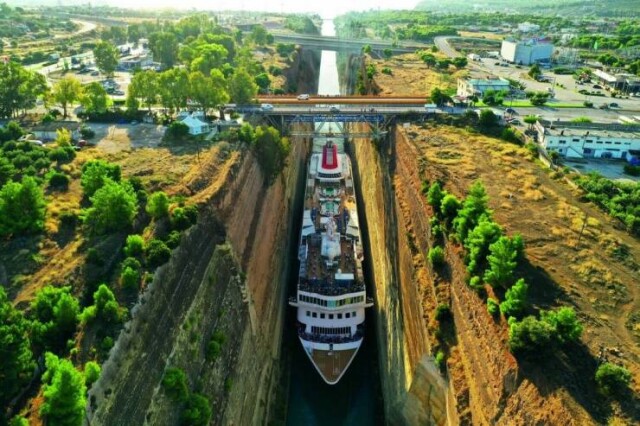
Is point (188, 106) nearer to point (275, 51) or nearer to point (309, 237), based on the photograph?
point (309, 237)

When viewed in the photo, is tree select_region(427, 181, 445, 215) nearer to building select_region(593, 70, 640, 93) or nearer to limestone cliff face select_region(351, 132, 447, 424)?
limestone cliff face select_region(351, 132, 447, 424)

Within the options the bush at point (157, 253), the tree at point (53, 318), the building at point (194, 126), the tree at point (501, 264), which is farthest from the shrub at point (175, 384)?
the building at point (194, 126)

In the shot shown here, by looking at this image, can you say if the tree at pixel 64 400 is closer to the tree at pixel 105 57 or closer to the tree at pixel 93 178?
the tree at pixel 93 178

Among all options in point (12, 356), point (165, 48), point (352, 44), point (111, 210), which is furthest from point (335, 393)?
point (352, 44)

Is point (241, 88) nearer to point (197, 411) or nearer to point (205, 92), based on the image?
point (205, 92)

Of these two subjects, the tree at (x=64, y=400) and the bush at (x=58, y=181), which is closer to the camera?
the tree at (x=64, y=400)

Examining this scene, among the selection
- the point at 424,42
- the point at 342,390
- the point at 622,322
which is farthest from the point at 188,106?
the point at 424,42
